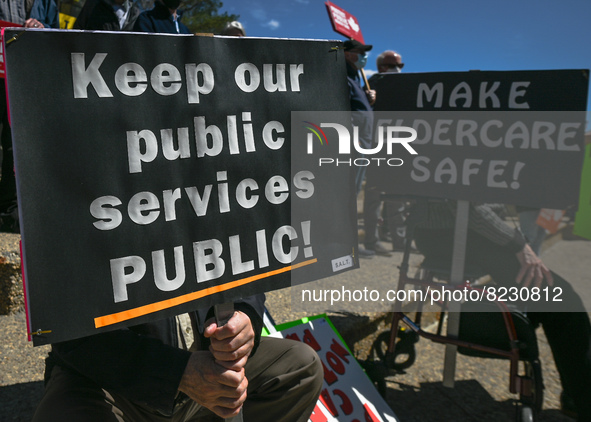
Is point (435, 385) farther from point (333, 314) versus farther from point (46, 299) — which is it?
point (46, 299)

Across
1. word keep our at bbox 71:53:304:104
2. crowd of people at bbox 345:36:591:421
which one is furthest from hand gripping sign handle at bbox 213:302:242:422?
crowd of people at bbox 345:36:591:421

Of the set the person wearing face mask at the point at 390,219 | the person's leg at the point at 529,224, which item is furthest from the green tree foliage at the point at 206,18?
the person's leg at the point at 529,224

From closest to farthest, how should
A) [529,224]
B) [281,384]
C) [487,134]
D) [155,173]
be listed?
[155,173]
[281,384]
[487,134]
[529,224]

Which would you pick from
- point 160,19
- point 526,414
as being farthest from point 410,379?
point 160,19

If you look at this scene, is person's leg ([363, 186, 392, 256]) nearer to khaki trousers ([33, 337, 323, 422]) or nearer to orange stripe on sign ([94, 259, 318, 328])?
khaki trousers ([33, 337, 323, 422])

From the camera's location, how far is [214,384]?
52.3 inches

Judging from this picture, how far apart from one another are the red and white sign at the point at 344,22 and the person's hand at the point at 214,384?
3335 millimetres

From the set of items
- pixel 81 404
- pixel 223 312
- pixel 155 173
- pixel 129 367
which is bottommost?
pixel 81 404

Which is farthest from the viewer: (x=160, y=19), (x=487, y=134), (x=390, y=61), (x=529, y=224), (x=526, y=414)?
(x=390, y=61)

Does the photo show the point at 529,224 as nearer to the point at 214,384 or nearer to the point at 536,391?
the point at 536,391

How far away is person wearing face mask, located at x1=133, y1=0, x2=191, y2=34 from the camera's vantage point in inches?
113

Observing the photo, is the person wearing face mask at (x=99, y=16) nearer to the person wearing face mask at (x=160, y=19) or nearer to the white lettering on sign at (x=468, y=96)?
the person wearing face mask at (x=160, y=19)

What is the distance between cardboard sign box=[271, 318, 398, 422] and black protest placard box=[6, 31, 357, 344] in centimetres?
112

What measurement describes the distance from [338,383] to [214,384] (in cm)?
126
